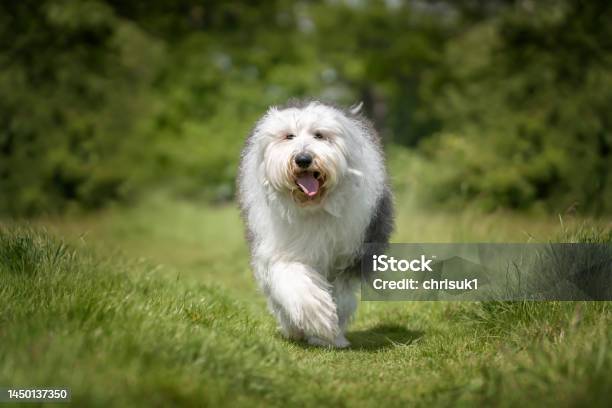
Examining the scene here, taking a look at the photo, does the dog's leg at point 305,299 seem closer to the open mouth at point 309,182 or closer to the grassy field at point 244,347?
the grassy field at point 244,347

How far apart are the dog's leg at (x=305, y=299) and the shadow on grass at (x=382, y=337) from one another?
1.19 feet

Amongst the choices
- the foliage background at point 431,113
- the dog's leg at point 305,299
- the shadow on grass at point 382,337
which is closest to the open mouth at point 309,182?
the dog's leg at point 305,299

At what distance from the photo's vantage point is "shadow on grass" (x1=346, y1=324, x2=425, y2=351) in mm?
5066

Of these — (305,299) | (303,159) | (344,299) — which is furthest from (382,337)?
(303,159)

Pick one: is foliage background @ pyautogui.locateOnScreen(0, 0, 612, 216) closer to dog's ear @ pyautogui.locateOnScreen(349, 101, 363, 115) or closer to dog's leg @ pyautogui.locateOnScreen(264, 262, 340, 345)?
dog's ear @ pyautogui.locateOnScreen(349, 101, 363, 115)

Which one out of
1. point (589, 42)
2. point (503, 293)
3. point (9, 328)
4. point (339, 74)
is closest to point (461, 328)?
point (503, 293)

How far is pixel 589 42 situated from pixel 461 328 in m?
10.2

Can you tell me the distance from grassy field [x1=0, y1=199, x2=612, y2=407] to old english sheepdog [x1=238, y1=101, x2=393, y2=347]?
0.31 metres

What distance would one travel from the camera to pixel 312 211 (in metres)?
4.80

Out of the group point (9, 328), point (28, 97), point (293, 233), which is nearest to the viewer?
point (9, 328)

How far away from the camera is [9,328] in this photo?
11.6ft

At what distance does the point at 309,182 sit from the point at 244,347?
1.27 metres

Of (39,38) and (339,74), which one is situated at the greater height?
(339,74)

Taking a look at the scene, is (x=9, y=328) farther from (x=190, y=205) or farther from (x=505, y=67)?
(x=190, y=205)
